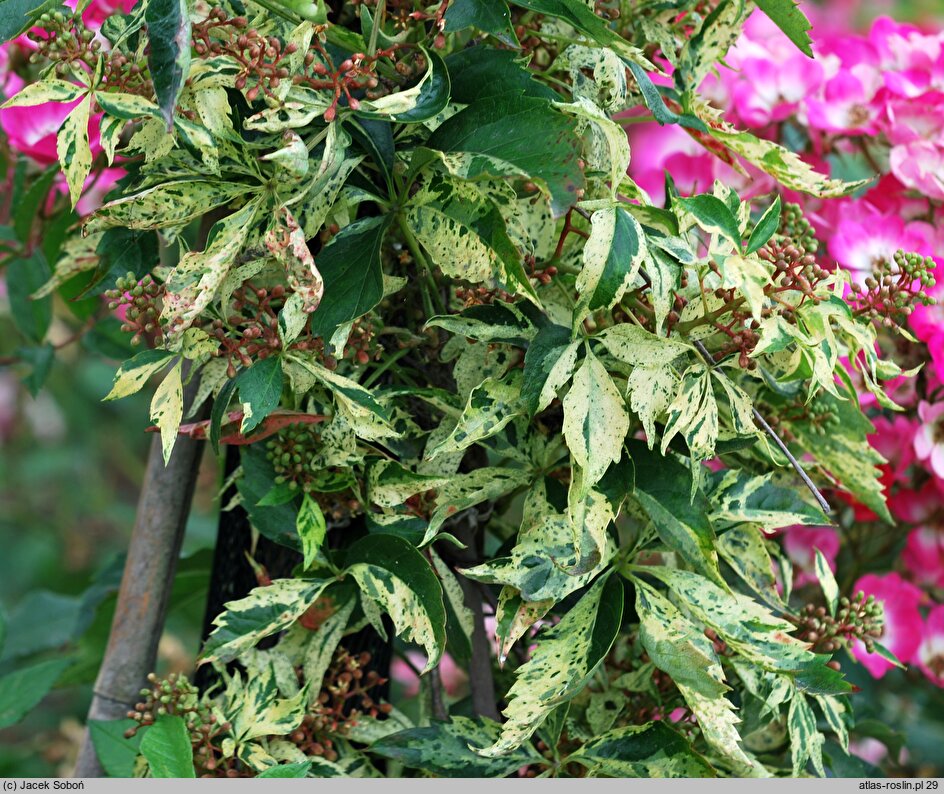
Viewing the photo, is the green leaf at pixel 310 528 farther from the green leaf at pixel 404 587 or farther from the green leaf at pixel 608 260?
the green leaf at pixel 608 260

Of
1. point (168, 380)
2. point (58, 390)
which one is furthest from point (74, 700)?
point (168, 380)

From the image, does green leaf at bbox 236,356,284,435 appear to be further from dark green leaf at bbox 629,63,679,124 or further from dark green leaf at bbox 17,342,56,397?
dark green leaf at bbox 17,342,56,397

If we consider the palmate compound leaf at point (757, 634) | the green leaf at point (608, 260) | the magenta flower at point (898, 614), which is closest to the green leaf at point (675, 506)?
the palmate compound leaf at point (757, 634)

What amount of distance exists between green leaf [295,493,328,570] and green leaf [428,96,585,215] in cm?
20

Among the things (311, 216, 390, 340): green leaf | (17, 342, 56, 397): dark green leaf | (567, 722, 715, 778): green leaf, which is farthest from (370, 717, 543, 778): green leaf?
(17, 342, 56, 397): dark green leaf

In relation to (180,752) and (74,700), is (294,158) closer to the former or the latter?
(180,752)

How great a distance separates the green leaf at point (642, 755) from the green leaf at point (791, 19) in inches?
15.0

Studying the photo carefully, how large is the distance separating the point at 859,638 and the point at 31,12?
585 millimetres

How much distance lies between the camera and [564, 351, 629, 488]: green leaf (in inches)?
19.2

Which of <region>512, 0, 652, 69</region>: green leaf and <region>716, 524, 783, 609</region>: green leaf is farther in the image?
<region>716, 524, 783, 609</region>: green leaf

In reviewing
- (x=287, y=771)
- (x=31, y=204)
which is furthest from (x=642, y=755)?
(x=31, y=204)

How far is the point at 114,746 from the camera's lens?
2.27 ft

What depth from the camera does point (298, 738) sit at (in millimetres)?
619

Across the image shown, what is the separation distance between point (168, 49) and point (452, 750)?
15.8 inches
